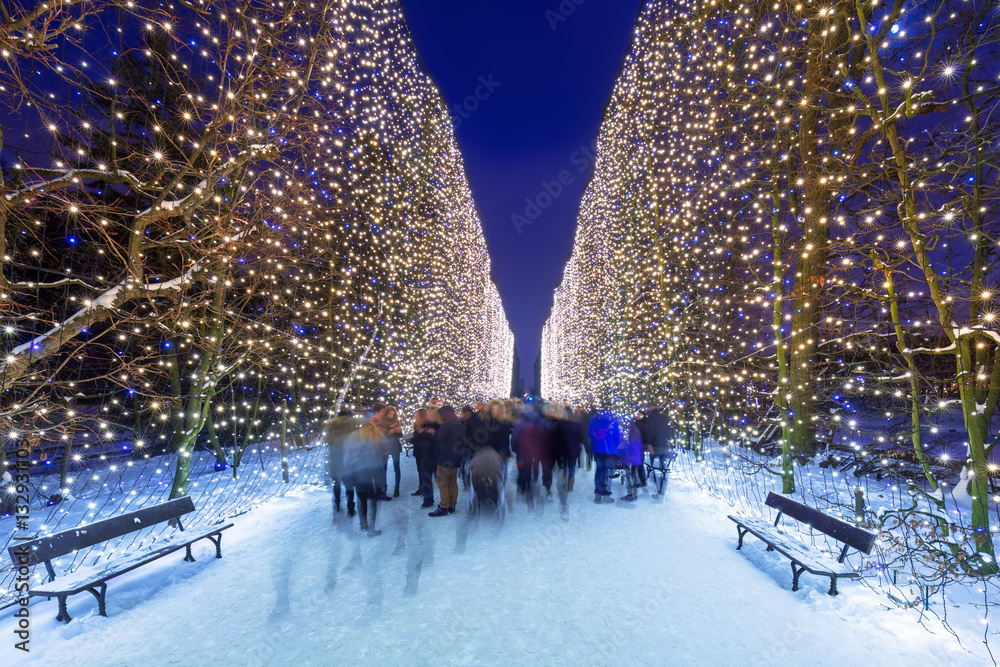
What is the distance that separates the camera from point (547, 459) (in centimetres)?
764

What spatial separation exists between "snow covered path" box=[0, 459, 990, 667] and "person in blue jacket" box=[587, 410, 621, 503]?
1.75 m

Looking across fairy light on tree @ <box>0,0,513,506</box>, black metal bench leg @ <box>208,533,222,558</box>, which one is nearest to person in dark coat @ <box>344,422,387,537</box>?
black metal bench leg @ <box>208,533,222,558</box>

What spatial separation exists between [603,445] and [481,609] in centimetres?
426

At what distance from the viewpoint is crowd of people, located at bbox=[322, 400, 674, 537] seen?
20.4ft

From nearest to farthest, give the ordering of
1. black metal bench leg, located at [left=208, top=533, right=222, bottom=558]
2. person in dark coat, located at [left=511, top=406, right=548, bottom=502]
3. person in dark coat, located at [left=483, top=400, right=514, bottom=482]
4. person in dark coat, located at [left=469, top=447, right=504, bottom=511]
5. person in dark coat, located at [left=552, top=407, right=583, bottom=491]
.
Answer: black metal bench leg, located at [left=208, top=533, right=222, bottom=558] → person in dark coat, located at [left=469, top=447, right=504, bottom=511] → person in dark coat, located at [left=511, top=406, right=548, bottom=502] → person in dark coat, located at [left=552, top=407, right=583, bottom=491] → person in dark coat, located at [left=483, top=400, right=514, bottom=482]

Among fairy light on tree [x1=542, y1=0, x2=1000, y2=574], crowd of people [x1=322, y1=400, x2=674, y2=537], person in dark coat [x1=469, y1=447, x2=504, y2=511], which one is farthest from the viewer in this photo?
person in dark coat [x1=469, y1=447, x2=504, y2=511]

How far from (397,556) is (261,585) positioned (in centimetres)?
153

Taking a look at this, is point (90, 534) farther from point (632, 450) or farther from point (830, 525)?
point (830, 525)

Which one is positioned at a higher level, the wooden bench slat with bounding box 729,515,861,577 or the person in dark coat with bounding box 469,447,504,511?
the person in dark coat with bounding box 469,447,504,511

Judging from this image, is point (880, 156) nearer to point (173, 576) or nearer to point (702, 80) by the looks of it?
point (702, 80)

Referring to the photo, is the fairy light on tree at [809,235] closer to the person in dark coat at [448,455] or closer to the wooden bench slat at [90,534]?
the person in dark coat at [448,455]

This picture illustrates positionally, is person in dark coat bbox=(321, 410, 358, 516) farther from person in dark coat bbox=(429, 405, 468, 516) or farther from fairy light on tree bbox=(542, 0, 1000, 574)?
fairy light on tree bbox=(542, 0, 1000, 574)

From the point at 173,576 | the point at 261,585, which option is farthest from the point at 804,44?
the point at 173,576

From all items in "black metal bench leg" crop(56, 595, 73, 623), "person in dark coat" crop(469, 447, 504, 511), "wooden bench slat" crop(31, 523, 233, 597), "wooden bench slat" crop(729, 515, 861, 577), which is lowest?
"black metal bench leg" crop(56, 595, 73, 623)
